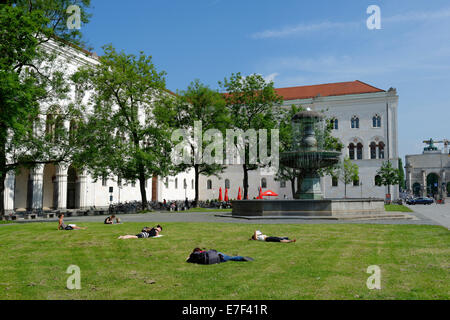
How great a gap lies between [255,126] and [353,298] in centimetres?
4095

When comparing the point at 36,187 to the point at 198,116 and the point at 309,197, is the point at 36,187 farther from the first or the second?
the point at 309,197

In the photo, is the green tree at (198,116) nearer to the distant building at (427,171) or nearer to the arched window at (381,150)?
the arched window at (381,150)

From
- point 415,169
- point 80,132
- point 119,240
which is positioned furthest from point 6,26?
point 415,169

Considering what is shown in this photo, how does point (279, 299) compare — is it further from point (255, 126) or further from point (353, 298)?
point (255, 126)

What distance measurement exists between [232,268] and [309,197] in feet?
58.5

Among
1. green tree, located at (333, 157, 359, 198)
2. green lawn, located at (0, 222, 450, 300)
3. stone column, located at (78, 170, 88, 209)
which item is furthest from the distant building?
green lawn, located at (0, 222, 450, 300)

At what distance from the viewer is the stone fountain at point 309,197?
2314 centimetres

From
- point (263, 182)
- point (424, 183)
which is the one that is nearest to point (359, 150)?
point (263, 182)

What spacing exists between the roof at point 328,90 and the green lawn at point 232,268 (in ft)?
189

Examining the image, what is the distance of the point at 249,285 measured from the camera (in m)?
7.14

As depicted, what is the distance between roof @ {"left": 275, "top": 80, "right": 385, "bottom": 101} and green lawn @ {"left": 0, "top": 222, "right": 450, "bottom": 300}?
189 ft

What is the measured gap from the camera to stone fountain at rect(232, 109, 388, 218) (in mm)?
23141

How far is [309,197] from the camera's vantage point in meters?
25.8

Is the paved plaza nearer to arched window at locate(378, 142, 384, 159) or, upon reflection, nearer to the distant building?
arched window at locate(378, 142, 384, 159)
